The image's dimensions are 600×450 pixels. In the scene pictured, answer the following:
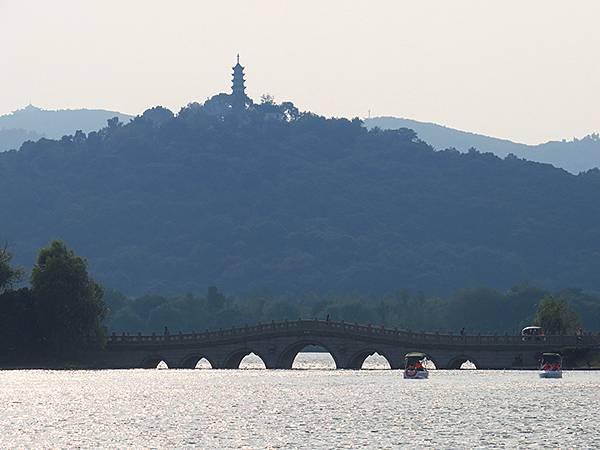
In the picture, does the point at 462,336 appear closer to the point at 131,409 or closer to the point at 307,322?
the point at 307,322

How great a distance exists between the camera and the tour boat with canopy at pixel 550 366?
142875 millimetres

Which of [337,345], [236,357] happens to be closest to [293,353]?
[337,345]

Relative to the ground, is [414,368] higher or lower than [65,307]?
lower

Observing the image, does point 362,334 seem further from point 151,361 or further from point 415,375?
point 151,361

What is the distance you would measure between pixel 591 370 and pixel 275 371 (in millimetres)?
28700

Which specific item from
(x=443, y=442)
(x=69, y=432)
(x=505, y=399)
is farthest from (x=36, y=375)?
(x=443, y=442)

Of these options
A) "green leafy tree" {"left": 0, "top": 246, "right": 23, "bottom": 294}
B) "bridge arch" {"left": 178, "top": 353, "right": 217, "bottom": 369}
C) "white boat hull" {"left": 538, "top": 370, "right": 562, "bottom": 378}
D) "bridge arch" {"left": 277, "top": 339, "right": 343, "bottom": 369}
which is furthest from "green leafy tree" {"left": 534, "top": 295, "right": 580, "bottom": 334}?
"green leafy tree" {"left": 0, "top": 246, "right": 23, "bottom": 294}

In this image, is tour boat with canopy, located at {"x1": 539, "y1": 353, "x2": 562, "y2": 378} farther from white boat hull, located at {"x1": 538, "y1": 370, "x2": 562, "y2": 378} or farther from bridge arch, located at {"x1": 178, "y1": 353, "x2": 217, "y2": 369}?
bridge arch, located at {"x1": 178, "y1": 353, "x2": 217, "y2": 369}

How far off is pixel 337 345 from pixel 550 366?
23.4m

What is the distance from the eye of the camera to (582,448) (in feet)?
266

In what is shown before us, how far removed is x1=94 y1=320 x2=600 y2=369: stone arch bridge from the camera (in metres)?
157

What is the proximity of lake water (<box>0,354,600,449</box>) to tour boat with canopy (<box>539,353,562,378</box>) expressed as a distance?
3.54 ft

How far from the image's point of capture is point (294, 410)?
10475 centimetres

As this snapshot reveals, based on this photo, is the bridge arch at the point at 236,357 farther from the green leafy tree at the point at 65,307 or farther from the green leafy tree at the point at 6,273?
the green leafy tree at the point at 6,273
